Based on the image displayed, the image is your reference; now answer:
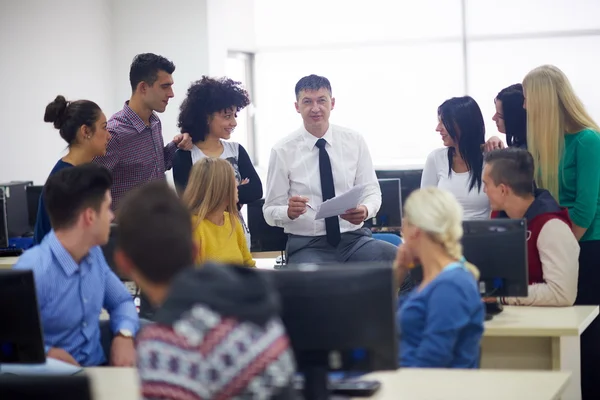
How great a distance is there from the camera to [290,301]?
2240 millimetres

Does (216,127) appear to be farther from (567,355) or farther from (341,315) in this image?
(341,315)

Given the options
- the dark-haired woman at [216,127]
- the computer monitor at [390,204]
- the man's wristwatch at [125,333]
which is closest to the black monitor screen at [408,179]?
the computer monitor at [390,204]

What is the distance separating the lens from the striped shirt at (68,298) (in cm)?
296

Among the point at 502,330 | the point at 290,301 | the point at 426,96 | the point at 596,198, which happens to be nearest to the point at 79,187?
the point at 290,301

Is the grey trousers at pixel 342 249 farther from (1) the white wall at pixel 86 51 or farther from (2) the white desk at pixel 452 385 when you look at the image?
(1) the white wall at pixel 86 51

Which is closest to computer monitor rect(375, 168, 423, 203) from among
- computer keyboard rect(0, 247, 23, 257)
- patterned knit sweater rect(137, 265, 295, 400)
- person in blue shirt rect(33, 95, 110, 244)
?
person in blue shirt rect(33, 95, 110, 244)

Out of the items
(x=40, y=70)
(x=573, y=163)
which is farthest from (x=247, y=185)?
(x=40, y=70)

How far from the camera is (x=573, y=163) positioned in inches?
168

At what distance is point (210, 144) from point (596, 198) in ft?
6.77

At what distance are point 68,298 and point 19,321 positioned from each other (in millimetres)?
518

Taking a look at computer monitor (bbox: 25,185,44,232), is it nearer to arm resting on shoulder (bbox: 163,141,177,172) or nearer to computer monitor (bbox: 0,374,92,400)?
arm resting on shoulder (bbox: 163,141,177,172)

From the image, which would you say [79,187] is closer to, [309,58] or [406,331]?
[406,331]

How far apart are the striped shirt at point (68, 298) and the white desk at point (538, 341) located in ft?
4.64

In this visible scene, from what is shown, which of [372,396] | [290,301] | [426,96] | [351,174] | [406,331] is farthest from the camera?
[426,96]
